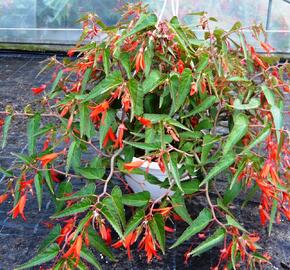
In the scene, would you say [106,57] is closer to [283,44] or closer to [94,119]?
[94,119]

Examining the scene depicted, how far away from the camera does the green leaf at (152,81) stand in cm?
149

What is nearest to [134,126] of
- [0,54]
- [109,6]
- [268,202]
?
[268,202]

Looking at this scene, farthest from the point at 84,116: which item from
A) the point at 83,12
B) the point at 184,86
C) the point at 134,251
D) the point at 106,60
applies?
the point at 83,12

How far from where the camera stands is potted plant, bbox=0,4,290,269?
1.33m

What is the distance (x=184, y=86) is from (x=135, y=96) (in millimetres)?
157

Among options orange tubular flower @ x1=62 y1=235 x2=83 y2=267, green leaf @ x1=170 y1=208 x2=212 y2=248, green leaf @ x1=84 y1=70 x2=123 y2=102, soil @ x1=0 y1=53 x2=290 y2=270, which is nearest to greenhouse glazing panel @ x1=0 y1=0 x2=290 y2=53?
soil @ x1=0 y1=53 x2=290 y2=270

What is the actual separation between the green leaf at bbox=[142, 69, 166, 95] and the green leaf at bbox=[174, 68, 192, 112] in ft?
0.18

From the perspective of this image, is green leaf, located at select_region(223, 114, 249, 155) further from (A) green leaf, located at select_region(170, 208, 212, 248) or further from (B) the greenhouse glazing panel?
(B) the greenhouse glazing panel

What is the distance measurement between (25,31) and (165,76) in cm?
309

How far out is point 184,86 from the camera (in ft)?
4.83

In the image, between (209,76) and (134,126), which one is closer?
(209,76)

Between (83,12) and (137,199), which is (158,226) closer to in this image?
(137,199)

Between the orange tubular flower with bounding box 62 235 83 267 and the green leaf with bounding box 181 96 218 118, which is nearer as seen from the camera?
the orange tubular flower with bounding box 62 235 83 267

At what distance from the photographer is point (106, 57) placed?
4.99ft
